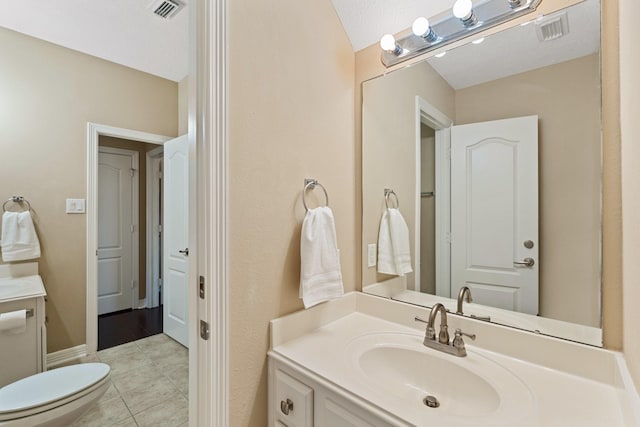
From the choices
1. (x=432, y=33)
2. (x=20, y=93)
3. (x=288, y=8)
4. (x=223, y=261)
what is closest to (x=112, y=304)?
(x=20, y=93)

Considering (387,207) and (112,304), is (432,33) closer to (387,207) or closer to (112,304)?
(387,207)

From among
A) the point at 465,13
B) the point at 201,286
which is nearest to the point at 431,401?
the point at 201,286

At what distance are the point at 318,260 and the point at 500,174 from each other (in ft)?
2.51

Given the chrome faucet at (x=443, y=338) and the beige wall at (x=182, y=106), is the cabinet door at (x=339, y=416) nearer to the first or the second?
the chrome faucet at (x=443, y=338)

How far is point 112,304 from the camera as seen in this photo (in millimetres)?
3320

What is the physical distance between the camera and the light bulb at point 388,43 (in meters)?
1.25

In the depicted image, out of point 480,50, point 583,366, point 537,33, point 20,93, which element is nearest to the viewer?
point 583,366

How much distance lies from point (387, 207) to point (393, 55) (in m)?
0.69

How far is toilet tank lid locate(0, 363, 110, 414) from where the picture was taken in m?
1.23

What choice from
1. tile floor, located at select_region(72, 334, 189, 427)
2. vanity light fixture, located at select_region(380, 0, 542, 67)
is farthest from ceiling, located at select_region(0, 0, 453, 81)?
tile floor, located at select_region(72, 334, 189, 427)

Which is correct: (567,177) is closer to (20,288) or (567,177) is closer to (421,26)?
(421,26)

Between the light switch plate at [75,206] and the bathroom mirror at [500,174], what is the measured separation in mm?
2328

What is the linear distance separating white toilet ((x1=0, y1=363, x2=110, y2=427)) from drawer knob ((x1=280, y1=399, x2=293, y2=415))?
1.09 meters

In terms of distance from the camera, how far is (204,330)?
2.94ft
